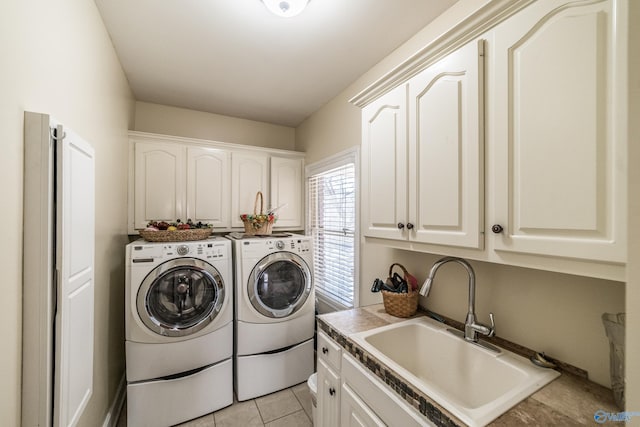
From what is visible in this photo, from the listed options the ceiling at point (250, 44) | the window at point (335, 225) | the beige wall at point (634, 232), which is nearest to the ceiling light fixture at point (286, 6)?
the ceiling at point (250, 44)

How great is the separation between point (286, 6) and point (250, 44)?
514mm

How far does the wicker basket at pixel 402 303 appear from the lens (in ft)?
4.97

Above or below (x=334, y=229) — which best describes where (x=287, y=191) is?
above

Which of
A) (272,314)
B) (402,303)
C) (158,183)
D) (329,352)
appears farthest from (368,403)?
(158,183)

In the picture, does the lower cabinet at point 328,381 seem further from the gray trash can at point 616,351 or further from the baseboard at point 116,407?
the baseboard at point 116,407

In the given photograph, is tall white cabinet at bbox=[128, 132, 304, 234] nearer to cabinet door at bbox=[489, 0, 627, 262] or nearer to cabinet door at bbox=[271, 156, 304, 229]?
cabinet door at bbox=[271, 156, 304, 229]

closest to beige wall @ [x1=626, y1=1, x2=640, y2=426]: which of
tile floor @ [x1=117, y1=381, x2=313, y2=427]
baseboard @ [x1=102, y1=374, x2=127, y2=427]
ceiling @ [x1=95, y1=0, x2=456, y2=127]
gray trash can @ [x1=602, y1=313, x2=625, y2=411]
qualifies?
gray trash can @ [x1=602, y1=313, x2=625, y2=411]

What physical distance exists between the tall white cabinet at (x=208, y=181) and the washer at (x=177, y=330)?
628mm

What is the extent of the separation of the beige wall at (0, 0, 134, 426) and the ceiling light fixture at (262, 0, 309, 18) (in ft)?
2.94

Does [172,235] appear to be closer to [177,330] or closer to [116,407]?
[177,330]

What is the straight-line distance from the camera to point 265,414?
1978 millimetres

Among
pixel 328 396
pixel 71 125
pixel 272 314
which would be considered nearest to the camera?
pixel 71 125

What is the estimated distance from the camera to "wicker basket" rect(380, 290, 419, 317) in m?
1.52

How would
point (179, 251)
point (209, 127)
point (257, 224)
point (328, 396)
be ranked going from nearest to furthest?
point (328, 396) < point (179, 251) < point (257, 224) < point (209, 127)
